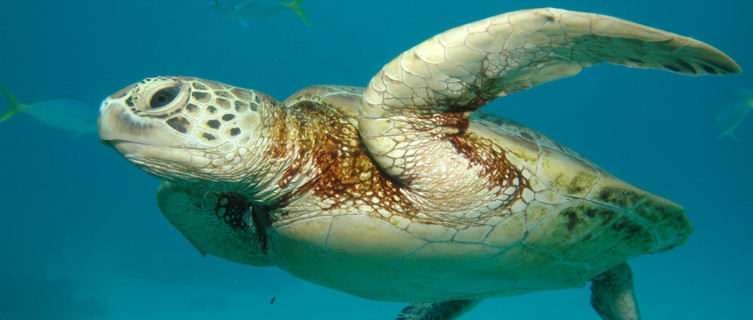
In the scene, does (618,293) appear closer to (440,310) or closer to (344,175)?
(440,310)

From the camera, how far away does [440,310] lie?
11.7 feet

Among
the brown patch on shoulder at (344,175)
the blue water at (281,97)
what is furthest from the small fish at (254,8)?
the blue water at (281,97)

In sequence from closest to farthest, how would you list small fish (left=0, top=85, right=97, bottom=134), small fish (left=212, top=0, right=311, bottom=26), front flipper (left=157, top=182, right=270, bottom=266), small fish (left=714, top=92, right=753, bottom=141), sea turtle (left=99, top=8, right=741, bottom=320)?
sea turtle (left=99, top=8, right=741, bottom=320) → front flipper (left=157, top=182, right=270, bottom=266) → small fish (left=0, top=85, right=97, bottom=134) → small fish (left=714, top=92, right=753, bottom=141) → small fish (left=212, top=0, right=311, bottom=26)

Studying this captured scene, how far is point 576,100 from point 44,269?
49990mm

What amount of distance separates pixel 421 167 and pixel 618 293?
2127 mm

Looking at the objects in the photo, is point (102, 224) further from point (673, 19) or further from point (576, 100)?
point (576, 100)

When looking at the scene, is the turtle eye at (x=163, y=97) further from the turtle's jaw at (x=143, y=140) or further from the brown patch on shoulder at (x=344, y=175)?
the brown patch on shoulder at (x=344, y=175)

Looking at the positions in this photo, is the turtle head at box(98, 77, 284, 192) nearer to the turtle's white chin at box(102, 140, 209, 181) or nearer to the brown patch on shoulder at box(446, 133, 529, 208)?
the turtle's white chin at box(102, 140, 209, 181)

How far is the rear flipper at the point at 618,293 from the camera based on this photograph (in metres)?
2.84

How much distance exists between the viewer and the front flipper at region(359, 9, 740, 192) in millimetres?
1350

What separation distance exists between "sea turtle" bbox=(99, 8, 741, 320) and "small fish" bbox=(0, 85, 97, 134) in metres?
6.72

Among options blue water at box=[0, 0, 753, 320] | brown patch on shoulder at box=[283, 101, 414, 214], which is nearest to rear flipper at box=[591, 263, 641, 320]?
brown patch on shoulder at box=[283, 101, 414, 214]

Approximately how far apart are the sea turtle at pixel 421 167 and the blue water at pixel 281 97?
9.92 metres

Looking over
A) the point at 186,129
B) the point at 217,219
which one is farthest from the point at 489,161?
the point at 217,219
